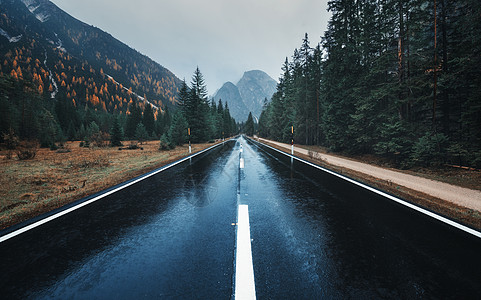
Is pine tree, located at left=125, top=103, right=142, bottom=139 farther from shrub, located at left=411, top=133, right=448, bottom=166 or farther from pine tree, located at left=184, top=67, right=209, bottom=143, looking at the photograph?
shrub, located at left=411, top=133, right=448, bottom=166

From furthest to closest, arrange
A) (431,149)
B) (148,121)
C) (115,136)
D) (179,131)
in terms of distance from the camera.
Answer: (148,121) < (115,136) < (179,131) < (431,149)

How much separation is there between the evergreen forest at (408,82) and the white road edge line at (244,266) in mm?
11261

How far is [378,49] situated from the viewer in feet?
50.3

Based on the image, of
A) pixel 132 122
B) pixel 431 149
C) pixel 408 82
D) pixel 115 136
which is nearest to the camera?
pixel 431 149

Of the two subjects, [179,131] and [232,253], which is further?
[179,131]

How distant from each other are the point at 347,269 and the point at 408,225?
2108 mm

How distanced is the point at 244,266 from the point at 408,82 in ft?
46.8

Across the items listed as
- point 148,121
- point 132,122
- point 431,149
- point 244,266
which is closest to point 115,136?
point 132,122

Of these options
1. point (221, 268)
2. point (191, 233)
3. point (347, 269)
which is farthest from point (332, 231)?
point (191, 233)

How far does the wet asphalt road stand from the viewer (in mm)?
1858

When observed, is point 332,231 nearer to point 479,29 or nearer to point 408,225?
point 408,225

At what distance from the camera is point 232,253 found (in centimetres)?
246

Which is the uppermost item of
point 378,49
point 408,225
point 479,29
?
point 378,49

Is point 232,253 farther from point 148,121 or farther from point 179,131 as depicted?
point 148,121
